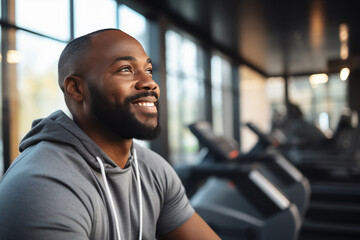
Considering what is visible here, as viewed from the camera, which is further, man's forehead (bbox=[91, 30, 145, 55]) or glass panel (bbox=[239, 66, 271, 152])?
glass panel (bbox=[239, 66, 271, 152])

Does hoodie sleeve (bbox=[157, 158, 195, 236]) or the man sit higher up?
the man

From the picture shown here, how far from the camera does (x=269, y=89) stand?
1392 cm

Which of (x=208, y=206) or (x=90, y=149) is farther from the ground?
(x=90, y=149)

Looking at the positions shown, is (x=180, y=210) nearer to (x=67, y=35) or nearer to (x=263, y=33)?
(x=67, y=35)

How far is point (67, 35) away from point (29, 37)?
470mm

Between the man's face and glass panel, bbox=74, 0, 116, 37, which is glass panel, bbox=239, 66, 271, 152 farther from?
the man's face

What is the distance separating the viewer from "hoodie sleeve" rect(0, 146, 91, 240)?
61 centimetres

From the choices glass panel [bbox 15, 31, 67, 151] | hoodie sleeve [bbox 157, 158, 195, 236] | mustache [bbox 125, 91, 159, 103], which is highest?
glass panel [bbox 15, 31, 67, 151]

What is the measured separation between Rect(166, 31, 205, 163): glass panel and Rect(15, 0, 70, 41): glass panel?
2687mm

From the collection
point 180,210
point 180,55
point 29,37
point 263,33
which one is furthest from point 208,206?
point 263,33

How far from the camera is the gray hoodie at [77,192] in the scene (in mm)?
623

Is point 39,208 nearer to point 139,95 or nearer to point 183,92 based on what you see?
point 139,95

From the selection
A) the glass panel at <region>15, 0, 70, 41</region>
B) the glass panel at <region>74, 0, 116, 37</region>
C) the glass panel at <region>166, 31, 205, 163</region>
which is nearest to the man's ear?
the glass panel at <region>15, 0, 70, 41</region>

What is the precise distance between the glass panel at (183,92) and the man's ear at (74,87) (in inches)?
A: 202
